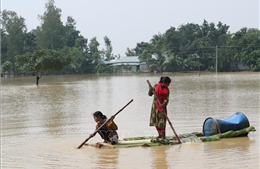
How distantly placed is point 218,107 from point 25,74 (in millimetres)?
56496

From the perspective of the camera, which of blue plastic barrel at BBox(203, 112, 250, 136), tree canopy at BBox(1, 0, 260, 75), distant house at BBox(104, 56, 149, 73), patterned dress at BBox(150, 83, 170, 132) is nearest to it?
patterned dress at BBox(150, 83, 170, 132)

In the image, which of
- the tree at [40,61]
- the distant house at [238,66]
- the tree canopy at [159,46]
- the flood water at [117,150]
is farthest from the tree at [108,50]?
the flood water at [117,150]

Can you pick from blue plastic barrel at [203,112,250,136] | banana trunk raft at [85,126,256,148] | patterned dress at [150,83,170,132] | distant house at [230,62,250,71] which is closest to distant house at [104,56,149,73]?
distant house at [230,62,250,71]

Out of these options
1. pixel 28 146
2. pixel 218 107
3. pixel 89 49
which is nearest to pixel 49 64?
pixel 218 107

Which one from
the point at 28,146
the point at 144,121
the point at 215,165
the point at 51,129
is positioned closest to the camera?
the point at 215,165

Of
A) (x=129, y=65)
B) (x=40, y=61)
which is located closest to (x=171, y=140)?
(x=40, y=61)

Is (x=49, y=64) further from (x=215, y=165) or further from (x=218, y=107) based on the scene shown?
Answer: (x=215, y=165)

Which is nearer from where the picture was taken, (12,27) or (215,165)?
(215,165)

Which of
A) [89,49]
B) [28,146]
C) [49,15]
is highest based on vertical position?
[49,15]

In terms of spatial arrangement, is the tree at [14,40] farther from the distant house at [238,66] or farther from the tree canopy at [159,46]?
the distant house at [238,66]

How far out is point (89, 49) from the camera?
73.2 meters

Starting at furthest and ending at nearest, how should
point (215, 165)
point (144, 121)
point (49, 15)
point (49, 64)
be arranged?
point (49, 15)
point (49, 64)
point (144, 121)
point (215, 165)

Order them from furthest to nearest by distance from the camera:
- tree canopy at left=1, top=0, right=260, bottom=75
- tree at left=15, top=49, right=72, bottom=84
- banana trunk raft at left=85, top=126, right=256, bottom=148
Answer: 1. tree canopy at left=1, top=0, right=260, bottom=75
2. tree at left=15, top=49, right=72, bottom=84
3. banana trunk raft at left=85, top=126, right=256, bottom=148

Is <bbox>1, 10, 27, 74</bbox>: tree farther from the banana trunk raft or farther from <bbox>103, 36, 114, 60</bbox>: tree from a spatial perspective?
the banana trunk raft
